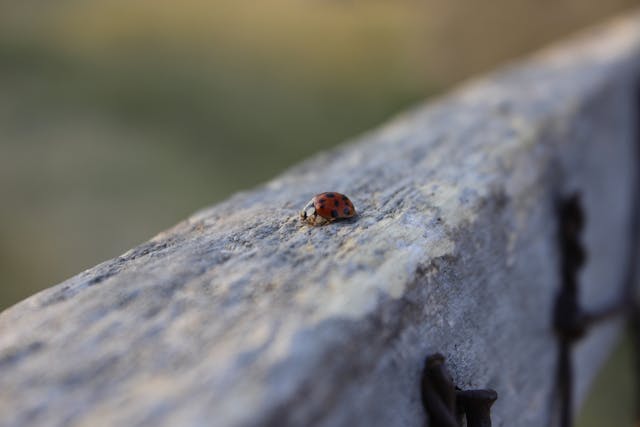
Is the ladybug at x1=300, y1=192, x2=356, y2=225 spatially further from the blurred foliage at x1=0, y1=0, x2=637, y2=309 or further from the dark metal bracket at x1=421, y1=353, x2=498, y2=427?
the blurred foliage at x1=0, y1=0, x2=637, y2=309

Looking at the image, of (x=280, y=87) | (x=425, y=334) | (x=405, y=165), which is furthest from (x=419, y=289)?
(x=280, y=87)

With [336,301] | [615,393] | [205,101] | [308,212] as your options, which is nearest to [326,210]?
[308,212]

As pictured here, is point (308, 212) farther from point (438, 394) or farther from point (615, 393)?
point (615, 393)

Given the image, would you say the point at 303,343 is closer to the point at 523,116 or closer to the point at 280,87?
the point at 523,116

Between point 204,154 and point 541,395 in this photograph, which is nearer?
point 541,395

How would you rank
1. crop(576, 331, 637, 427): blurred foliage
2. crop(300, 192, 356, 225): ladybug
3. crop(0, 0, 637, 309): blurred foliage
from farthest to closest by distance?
crop(0, 0, 637, 309): blurred foliage < crop(576, 331, 637, 427): blurred foliage < crop(300, 192, 356, 225): ladybug

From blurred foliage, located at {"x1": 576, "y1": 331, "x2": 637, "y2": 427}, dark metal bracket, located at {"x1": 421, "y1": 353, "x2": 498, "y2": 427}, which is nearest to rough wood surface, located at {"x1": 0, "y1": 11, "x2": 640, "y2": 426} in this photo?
dark metal bracket, located at {"x1": 421, "y1": 353, "x2": 498, "y2": 427}

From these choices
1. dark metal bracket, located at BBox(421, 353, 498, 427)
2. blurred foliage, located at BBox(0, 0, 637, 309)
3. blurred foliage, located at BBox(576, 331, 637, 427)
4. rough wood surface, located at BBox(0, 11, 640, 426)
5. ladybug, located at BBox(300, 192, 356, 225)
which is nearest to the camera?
rough wood surface, located at BBox(0, 11, 640, 426)
